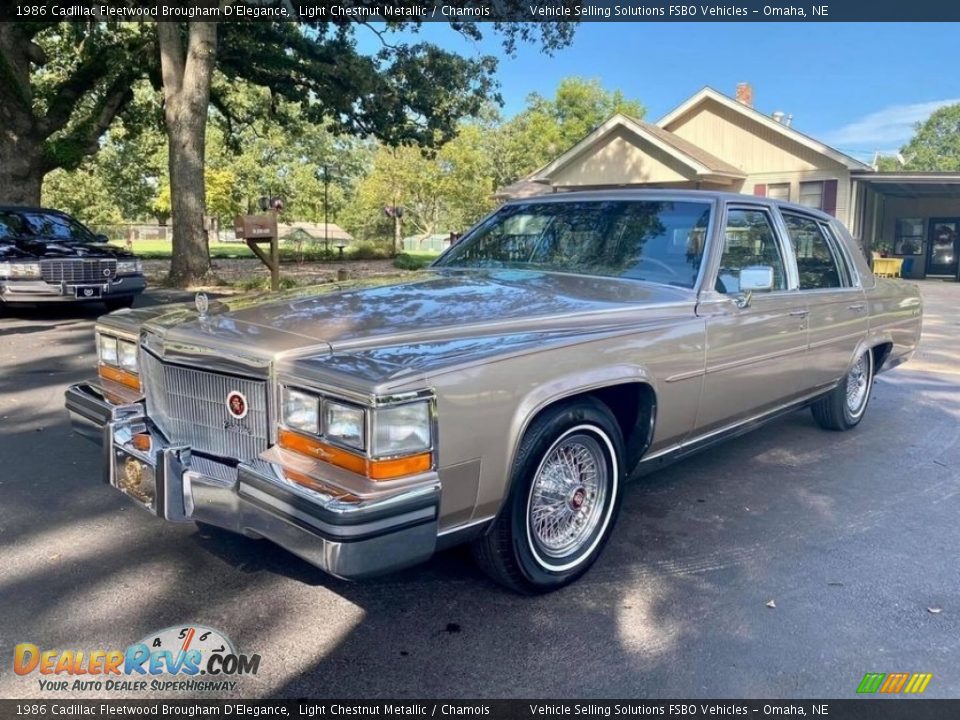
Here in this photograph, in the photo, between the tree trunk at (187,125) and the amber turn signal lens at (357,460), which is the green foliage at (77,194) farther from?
the amber turn signal lens at (357,460)

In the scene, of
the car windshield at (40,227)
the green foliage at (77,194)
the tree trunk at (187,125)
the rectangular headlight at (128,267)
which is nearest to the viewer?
the car windshield at (40,227)

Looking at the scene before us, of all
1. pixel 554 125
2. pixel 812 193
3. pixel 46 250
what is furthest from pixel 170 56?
pixel 554 125

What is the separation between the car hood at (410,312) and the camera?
2.79 m

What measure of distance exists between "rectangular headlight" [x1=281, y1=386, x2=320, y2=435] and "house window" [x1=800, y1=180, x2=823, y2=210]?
73.7 feet

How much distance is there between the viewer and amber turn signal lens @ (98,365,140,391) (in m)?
3.44

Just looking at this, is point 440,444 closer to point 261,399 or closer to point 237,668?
point 261,399

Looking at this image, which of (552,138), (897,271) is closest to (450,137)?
(897,271)

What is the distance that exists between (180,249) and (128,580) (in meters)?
12.8

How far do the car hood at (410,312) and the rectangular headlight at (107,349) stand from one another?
0.18m

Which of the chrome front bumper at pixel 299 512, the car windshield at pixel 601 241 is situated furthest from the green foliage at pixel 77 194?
the chrome front bumper at pixel 299 512

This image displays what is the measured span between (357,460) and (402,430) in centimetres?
18

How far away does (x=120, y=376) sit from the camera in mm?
3545

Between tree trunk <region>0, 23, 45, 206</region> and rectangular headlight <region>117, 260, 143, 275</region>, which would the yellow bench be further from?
tree trunk <region>0, 23, 45, 206</region>

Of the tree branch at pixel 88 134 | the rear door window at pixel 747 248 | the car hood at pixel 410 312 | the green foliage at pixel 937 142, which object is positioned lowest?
the car hood at pixel 410 312
